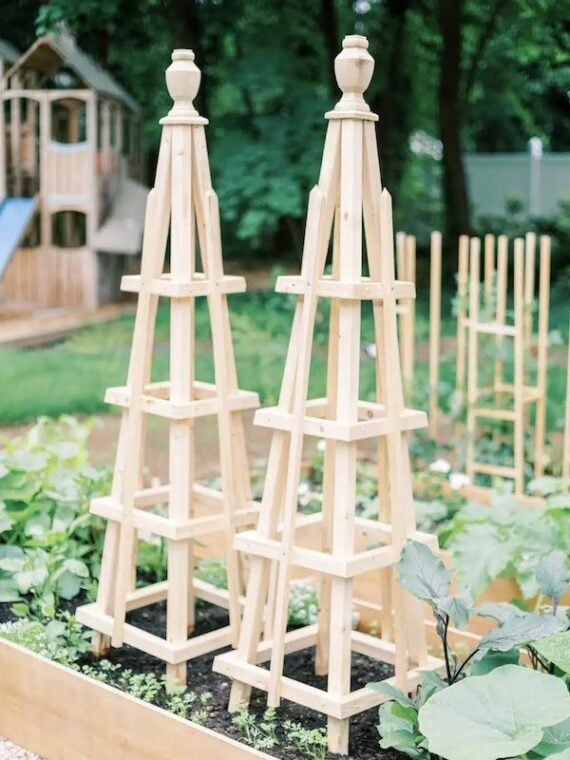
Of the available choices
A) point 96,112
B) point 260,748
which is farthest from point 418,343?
point 260,748

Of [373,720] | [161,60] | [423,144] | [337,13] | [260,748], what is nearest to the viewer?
[260,748]

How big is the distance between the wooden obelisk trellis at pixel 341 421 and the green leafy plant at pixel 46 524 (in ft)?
2.75

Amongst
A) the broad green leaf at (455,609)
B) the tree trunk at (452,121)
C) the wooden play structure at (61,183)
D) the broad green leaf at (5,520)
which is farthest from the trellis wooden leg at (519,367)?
the tree trunk at (452,121)

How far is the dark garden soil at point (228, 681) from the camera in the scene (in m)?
2.76

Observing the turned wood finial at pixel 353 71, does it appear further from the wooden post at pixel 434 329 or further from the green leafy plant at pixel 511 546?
the wooden post at pixel 434 329

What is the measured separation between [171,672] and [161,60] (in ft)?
26.3

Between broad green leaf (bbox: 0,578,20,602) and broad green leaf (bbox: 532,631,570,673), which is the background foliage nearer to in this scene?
broad green leaf (bbox: 0,578,20,602)

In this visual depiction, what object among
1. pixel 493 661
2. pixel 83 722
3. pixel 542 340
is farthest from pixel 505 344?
pixel 83 722

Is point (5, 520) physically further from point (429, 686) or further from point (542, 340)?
point (542, 340)

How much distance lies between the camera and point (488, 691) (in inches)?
89.6

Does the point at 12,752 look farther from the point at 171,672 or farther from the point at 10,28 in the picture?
the point at 10,28

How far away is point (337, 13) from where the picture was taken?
1138 cm

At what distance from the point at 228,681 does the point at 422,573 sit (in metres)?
0.87

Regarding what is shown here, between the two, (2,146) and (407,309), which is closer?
(407,309)
